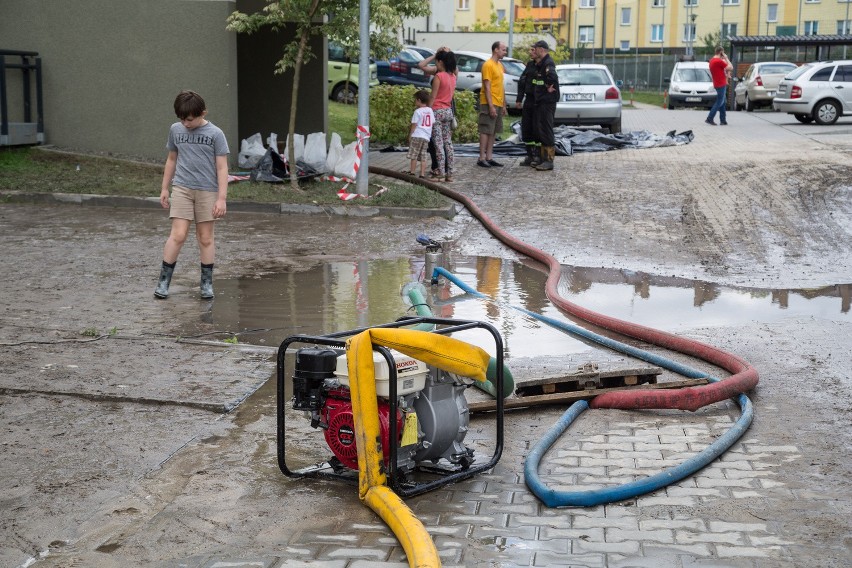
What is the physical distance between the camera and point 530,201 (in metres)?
14.5

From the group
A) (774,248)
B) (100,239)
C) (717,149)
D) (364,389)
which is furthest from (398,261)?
(717,149)

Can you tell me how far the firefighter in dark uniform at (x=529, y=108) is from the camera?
647 inches

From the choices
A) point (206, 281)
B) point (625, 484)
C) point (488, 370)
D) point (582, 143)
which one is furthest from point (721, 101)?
point (625, 484)

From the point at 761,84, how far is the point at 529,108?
71.9 feet

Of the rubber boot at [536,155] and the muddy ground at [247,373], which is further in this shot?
the rubber boot at [536,155]

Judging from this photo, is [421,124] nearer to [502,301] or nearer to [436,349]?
[502,301]

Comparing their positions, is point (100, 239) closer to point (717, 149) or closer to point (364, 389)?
point (364, 389)

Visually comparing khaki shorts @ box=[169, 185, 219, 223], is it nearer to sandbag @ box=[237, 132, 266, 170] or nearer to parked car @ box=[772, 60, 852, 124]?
sandbag @ box=[237, 132, 266, 170]

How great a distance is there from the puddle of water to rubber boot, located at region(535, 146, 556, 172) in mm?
6492

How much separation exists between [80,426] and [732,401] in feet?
12.0

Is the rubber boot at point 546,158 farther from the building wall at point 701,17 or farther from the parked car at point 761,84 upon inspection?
the building wall at point 701,17

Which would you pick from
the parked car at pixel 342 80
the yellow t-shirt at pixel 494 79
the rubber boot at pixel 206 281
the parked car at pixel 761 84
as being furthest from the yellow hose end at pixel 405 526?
the parked car at pixel 761 84

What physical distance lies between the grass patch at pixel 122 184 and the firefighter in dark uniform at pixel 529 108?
255 cm

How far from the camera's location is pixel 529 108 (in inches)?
656
